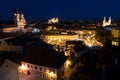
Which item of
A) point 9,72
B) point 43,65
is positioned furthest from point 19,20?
point 9,72

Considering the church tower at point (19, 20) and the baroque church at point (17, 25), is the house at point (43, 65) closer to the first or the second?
the baroque church at point (17, 25)

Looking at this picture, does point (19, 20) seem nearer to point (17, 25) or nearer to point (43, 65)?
point (17, 25)

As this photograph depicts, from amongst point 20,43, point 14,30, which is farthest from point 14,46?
point 14,30

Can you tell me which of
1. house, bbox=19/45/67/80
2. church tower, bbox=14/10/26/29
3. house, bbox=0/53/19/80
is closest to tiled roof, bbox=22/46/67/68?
house, bbox=19/45/67/80

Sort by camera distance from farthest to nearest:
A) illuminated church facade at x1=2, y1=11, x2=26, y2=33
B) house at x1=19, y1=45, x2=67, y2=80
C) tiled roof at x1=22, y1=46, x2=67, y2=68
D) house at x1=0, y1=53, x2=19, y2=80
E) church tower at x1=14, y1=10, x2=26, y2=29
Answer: church tower at x1=14, y1=10, x2=26, y2=29, illuminated church facade at x1=2, y1=11, x2=26, y2=33, tiled roof at x1=22, y1=46, x2=67, y2=68, house at x1=19, y1=45, x2=67, y2=80, house at x1=0, y1=53, x2=19, y2=80

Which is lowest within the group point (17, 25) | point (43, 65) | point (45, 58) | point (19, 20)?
point (43, 65)

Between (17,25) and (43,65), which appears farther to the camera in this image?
(17,25)

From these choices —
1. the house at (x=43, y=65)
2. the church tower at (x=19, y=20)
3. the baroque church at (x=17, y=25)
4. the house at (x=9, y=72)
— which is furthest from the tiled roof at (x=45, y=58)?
the church tower at (x=19, y=20)

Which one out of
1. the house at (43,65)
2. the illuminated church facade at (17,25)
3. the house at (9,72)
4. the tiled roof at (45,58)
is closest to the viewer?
the house at (9,72)

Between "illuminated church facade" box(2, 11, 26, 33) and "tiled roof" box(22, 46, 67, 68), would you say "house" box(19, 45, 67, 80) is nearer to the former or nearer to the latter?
"tiled roof" box(22, 46, 67, 68)

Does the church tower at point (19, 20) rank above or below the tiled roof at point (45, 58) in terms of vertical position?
above

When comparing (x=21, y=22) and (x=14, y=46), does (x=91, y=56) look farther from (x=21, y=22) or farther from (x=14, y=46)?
(x=21, y=22)
